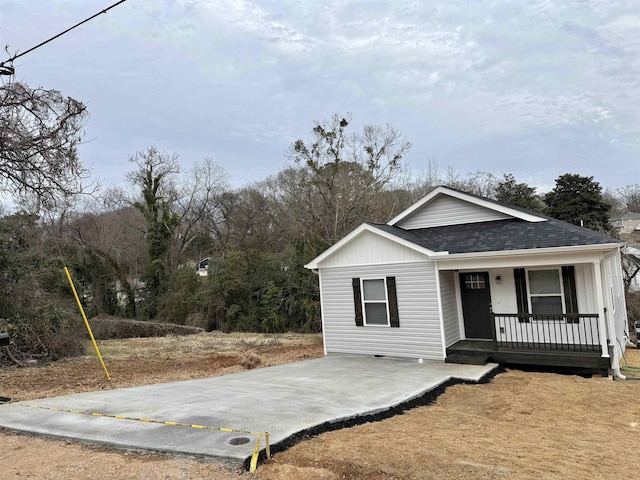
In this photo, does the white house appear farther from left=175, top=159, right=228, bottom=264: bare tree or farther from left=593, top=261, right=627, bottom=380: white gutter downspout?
left=175, top=159, right=228, bottom=264: bare tree

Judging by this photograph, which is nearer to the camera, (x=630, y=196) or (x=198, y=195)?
(x=198, y=195)

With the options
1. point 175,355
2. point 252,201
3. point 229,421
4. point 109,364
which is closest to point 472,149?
point 252,201

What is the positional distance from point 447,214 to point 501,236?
212 centimetres

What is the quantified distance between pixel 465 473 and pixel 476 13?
9989 millimetres

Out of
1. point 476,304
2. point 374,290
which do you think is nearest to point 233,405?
point 374,290

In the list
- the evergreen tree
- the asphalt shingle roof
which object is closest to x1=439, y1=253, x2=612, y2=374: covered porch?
the asphalt shingle roof

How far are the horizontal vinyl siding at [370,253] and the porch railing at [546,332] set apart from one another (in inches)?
97.1

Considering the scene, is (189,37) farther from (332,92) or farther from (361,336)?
(332,92)

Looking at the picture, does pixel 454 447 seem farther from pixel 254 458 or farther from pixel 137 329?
pixel 137 329

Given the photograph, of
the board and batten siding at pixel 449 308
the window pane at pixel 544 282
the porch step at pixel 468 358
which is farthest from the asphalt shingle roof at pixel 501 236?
the porch step at pixel 468 358

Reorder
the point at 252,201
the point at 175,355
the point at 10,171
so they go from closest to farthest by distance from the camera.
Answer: the point at 10,171 < the point at 175,355 < the point at 252,201

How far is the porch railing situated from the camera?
9.16 metres

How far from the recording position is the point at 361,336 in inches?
436

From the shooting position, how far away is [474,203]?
451 inches
